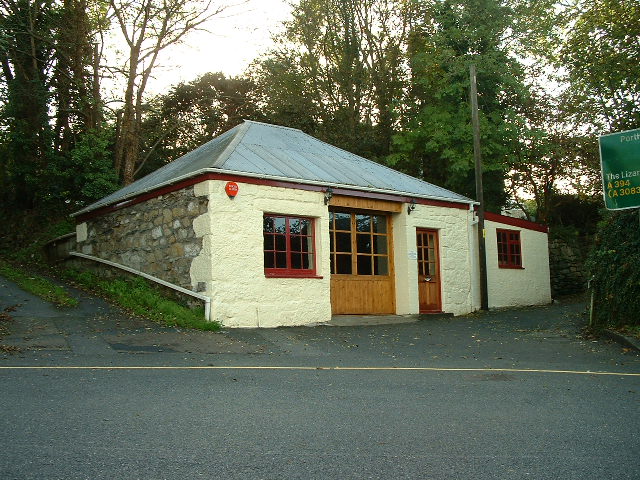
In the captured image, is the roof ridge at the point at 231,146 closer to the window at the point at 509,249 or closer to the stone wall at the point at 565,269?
the window at the point at 509,249

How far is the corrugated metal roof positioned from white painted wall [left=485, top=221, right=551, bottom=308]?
92.9 inches

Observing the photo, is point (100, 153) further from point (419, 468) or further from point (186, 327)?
point (419, 468)

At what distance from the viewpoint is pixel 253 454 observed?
435cm

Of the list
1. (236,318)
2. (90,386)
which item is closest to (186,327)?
(236,318)

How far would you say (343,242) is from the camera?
15.7 meters

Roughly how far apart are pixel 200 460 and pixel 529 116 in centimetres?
2612

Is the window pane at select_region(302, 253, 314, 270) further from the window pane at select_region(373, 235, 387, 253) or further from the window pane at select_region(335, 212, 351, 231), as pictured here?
the window pane at select_region(373, 235, 387, 253)

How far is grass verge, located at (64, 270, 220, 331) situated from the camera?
12070 millimetres

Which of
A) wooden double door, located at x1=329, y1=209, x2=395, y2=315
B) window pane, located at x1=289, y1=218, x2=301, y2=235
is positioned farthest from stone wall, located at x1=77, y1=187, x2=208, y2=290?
wooden double door, located at x1=329, y1=209, x2=395, y2=315

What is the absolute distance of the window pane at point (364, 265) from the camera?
52.7ft

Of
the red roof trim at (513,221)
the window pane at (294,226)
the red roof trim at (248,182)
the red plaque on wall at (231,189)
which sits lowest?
the window pane at (294,226)

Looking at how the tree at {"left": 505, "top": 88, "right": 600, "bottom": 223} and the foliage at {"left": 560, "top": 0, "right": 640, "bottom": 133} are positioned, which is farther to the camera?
the tree at {"left": 505, "top": 88, "right": 600, "bottom": 223}

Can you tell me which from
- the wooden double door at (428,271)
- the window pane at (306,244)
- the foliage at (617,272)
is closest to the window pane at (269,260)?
the window pane at (306,244)

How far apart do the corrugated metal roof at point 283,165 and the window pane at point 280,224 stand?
3.05 feet
